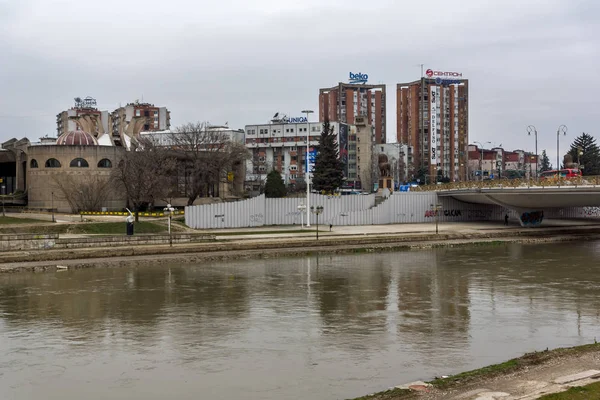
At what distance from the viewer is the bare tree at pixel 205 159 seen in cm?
8069

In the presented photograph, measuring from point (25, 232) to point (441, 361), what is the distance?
4369 cm

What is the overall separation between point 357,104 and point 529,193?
11645 cm

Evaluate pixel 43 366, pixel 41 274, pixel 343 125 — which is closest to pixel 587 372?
pixel 43 366

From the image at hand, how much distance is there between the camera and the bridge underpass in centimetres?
6418

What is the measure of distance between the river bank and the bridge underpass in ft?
156

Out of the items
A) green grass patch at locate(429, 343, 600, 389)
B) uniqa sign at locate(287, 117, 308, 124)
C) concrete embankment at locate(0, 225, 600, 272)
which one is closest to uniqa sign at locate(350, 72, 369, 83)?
uniqa sign at locate(287, 117, 308, 124)

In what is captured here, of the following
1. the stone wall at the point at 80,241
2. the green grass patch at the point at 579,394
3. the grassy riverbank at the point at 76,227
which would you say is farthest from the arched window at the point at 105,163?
the green grass patch at the point at 579,394

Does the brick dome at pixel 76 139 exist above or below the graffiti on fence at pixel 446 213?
above

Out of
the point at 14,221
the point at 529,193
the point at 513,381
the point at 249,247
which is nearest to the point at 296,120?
the point at 529,193

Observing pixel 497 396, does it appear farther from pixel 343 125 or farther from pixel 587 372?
pixel 343 125

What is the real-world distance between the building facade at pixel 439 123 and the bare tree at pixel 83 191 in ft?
349

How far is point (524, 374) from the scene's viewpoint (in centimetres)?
1694

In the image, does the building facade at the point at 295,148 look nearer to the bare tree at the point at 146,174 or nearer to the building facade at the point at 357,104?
the building facade at the point at 357,104

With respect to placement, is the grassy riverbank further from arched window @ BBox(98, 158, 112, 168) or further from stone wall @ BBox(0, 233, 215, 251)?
arched window @ BBox(98, 158, 112, 168)
